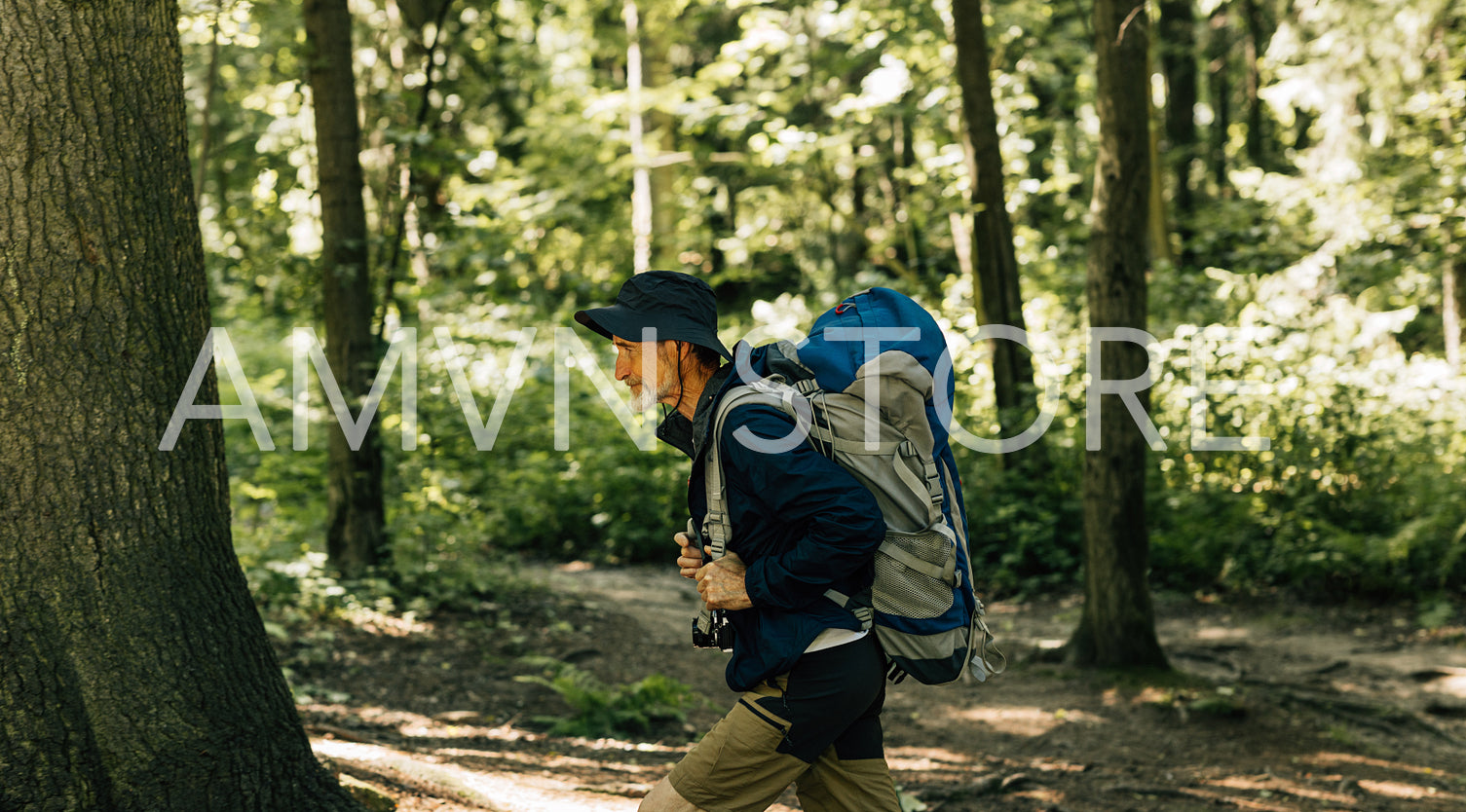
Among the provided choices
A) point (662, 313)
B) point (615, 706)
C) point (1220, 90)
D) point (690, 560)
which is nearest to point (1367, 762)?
point (615, 706)

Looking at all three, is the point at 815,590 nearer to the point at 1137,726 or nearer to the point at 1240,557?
the point at 1137,726

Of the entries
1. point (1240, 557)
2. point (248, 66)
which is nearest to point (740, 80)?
point (248, 66)

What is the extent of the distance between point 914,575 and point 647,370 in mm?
862

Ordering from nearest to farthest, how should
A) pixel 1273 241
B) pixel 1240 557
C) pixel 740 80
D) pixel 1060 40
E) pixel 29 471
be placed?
pixel 29 471 → pixel 1240 557 → pixel 1273 241 → pixel 1060 40 → pixel 740 80

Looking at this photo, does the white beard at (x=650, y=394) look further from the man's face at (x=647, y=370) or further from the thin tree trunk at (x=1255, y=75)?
Answer: the thin tree trunk at (x=1255, y=75)

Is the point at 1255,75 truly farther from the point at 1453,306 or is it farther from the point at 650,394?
the point at 650,394

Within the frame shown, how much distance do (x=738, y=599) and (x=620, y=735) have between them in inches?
156

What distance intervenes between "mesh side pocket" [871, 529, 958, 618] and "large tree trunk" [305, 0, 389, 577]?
6596 millimetres

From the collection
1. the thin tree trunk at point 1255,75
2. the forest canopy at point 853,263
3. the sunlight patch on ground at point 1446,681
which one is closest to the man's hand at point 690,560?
the forest canopy at point 853,263

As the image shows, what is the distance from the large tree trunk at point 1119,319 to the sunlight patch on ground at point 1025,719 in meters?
0.71

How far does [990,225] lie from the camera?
10562 mm

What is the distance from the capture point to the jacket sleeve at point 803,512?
2480 millimetres

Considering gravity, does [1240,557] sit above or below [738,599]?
below

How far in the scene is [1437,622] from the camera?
27.9ft
